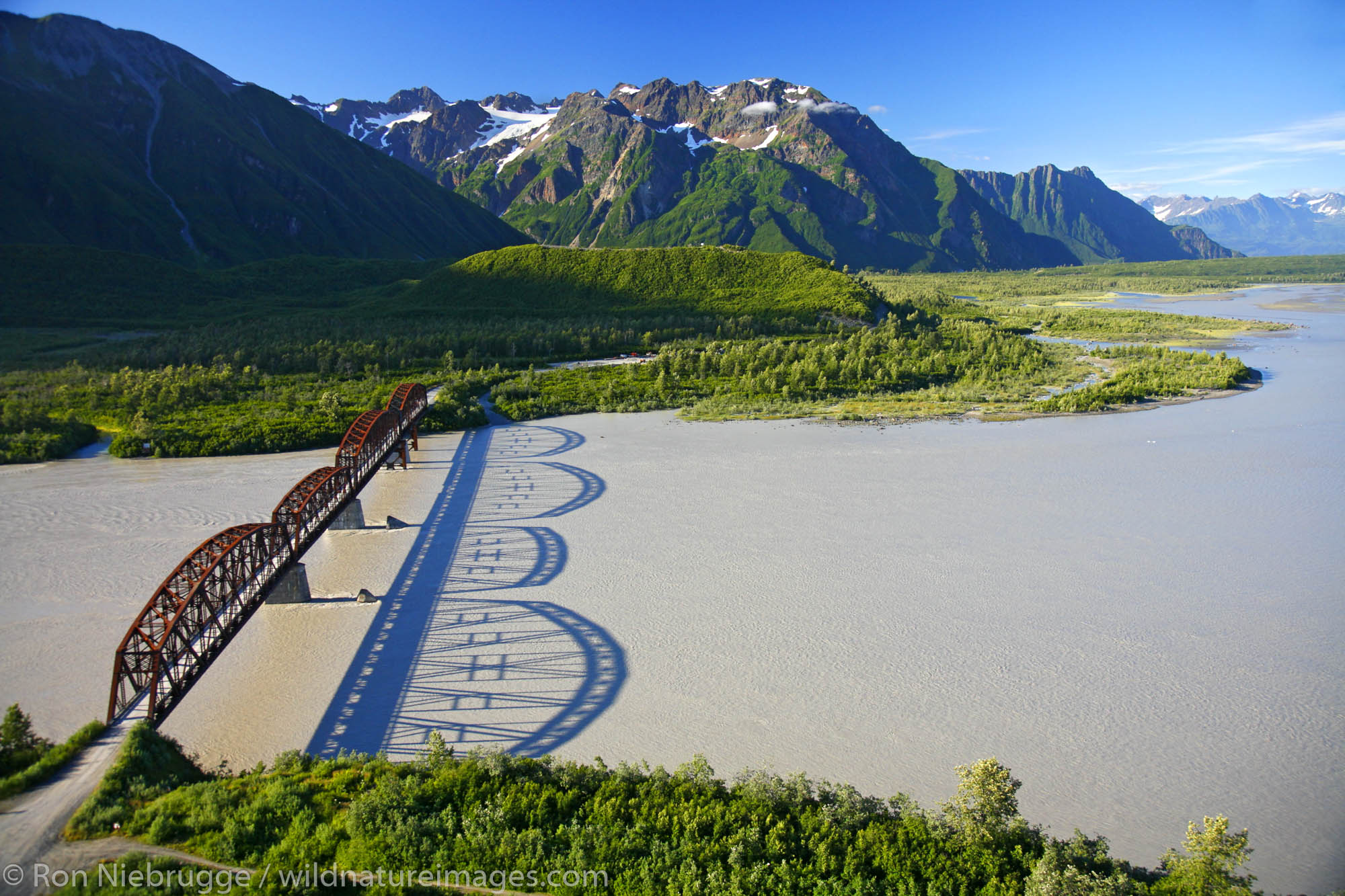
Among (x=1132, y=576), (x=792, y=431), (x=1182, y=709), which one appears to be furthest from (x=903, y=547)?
(x=792, y=431)

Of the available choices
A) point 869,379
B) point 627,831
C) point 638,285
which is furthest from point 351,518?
point 638,285

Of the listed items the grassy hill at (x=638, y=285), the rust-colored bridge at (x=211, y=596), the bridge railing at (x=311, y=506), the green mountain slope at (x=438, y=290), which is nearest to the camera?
the rust-colored bridge at (x=211, y=596)

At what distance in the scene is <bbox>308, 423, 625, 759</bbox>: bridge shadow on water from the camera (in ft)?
57.9

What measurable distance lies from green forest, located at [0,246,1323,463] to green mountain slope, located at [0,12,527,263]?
31004mm

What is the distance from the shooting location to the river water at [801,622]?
16.8 meters

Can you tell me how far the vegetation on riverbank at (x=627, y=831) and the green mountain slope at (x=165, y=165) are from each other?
147 meters

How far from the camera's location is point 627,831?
1307cm

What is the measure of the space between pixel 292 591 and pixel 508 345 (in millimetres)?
56766

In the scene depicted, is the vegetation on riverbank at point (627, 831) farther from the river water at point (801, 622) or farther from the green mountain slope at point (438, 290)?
the green mountain slope at point (438, 290)

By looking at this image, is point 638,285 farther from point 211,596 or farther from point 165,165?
point 165,165

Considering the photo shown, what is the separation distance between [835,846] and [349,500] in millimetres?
23831

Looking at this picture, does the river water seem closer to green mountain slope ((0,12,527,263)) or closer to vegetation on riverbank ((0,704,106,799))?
vegetation on riverbank ((0,704,106,799))

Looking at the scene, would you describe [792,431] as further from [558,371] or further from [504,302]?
[504,302]

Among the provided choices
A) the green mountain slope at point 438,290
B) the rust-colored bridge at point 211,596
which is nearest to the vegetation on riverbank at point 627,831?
the rust-colored bridge at point 211,596
